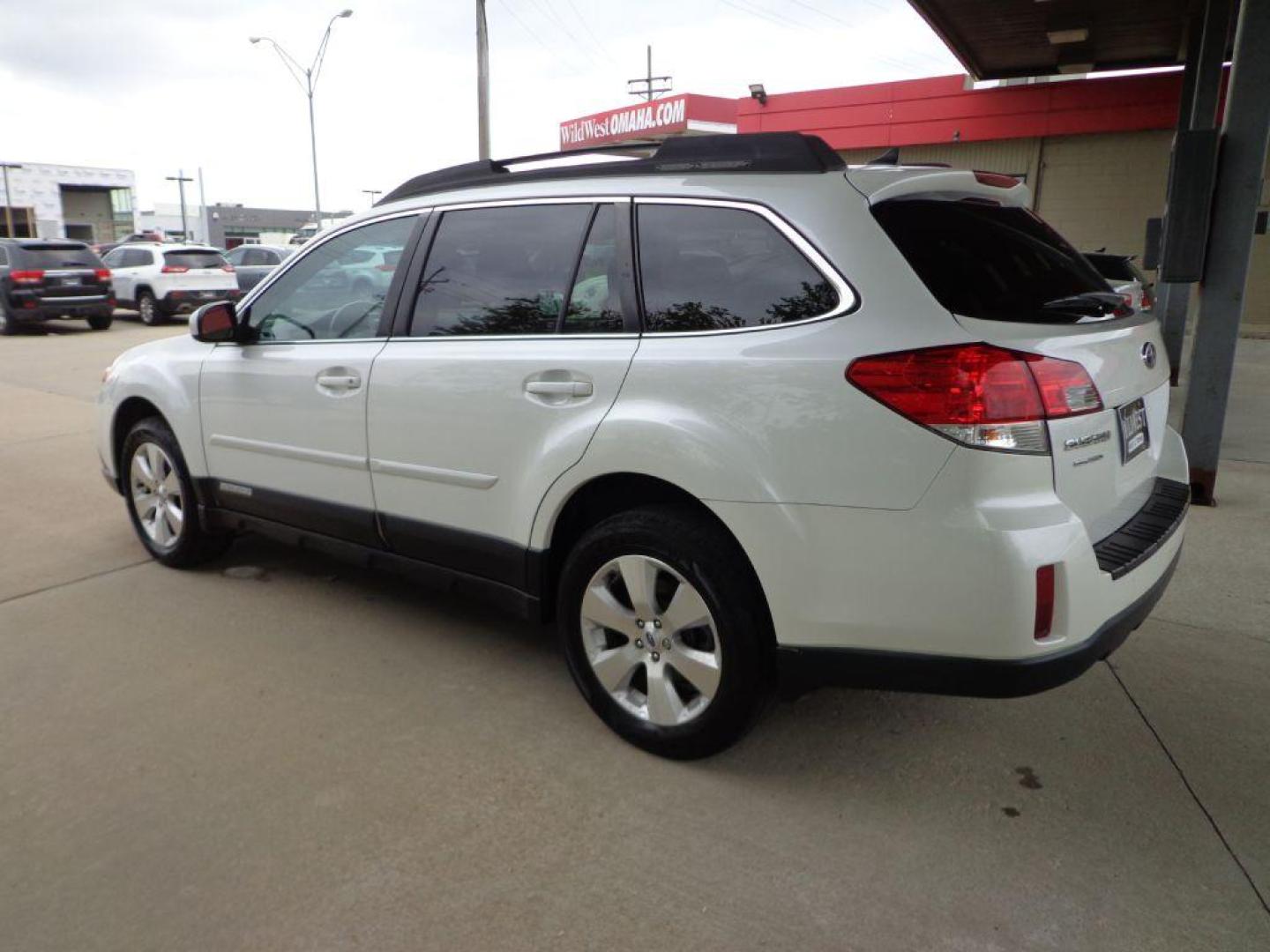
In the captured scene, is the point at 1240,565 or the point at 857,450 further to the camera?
the point at 1240,565

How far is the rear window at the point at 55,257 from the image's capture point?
16594 mm

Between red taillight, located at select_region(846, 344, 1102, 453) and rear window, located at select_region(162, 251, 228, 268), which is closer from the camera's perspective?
red taillight, located at select_region(846, 344, 1102, 453)

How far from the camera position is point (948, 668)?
2.39 meters

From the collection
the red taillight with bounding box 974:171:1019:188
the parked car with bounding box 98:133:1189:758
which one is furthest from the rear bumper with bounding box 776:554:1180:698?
the red taillight with bounding box 974:171:1019:188

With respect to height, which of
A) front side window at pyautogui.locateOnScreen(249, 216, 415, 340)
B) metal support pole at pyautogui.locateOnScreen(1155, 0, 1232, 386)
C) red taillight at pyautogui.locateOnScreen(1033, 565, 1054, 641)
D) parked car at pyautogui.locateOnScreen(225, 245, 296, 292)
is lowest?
red taillight at pyautogui.locateOnScreen(1033, 565, 1054, 641)

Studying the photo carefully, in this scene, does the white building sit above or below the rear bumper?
above

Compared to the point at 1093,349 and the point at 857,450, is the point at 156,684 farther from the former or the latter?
the point at 1093,349

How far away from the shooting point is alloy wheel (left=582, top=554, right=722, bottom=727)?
9.02ft

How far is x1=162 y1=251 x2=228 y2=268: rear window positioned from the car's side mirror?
16171 millimetres

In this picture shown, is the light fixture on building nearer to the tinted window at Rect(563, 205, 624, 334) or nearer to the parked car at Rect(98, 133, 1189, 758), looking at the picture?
the parked car at Rect(98, 133, 1189, 758)

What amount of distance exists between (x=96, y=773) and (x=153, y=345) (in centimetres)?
254

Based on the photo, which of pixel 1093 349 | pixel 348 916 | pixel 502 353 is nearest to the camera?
pixel 348 916

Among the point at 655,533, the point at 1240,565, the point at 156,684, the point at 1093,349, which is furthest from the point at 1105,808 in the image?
the point at 156,684

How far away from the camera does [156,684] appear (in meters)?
3.47
